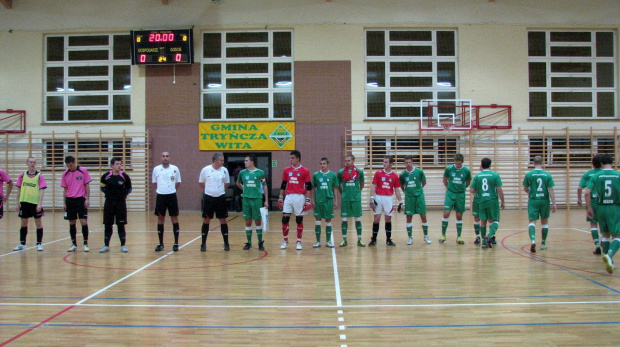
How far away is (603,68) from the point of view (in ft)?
63.5

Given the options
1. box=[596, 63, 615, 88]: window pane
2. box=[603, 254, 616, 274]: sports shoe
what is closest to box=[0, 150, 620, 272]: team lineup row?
box=[603, 254, 616, 274]: sports shoe

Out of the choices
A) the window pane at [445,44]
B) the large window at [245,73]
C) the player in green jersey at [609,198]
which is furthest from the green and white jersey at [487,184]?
the window pane at [445,44]

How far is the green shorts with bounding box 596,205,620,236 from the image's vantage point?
6438 mm

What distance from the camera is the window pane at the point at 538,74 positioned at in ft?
63.3

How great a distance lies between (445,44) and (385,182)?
1241 centimetres

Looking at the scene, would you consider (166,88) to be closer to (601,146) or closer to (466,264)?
(466,264)

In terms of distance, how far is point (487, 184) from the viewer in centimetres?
854

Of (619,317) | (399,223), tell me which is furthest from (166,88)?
(619,317)

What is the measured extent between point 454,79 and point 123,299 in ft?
56.5

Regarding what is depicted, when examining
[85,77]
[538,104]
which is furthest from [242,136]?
[538,104]

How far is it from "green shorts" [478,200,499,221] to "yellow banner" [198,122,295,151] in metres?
11.3

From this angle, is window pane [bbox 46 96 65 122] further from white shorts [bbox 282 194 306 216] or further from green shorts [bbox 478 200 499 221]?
green shorts [bbox 478 200 499 221]

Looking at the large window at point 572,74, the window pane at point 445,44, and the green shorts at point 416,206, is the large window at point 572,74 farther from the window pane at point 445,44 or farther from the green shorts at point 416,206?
the green shorts at point 416,206

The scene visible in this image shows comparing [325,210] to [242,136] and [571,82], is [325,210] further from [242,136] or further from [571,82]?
[571,82]
